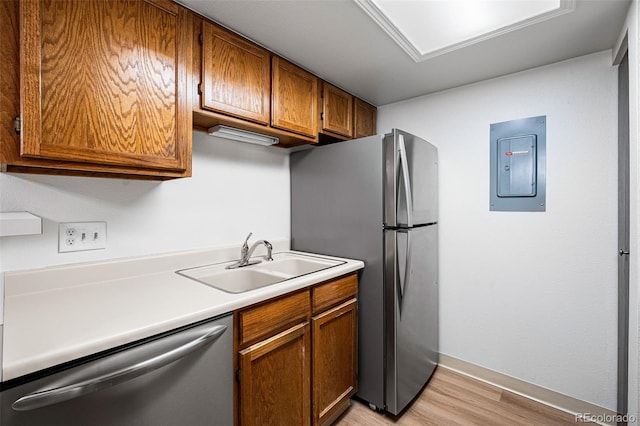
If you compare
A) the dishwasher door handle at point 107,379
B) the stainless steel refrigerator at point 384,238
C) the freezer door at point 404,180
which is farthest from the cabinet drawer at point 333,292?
the dishwasher door handle at point 107,379

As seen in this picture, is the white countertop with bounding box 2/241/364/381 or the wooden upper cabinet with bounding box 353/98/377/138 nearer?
the white countertop with bounding box 2/241/364/381

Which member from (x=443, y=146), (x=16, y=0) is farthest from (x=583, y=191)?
(x=16, y=0)

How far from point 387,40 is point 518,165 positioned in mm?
1202

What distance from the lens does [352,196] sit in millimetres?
1833

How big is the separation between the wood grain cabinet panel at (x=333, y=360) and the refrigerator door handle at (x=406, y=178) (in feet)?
2.04

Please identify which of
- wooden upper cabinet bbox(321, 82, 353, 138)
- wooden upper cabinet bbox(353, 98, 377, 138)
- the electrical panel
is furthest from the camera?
wooden upper cabinet bbox(353, 98, 377, 138)

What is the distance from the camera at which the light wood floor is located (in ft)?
5.51

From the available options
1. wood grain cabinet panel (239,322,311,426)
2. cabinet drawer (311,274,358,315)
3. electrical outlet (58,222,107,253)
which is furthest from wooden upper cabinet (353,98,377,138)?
electrical outlet (58,222,107,253)

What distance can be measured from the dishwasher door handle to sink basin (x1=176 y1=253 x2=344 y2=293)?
420 millimetres

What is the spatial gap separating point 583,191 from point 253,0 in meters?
2.11

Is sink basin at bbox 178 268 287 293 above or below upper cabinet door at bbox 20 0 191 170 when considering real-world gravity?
below

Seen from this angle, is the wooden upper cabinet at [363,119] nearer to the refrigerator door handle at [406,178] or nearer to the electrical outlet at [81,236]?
the refrigerator door handle at [406,178]

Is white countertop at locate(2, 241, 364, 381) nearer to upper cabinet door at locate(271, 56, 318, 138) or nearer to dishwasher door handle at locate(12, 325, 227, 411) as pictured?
dishwasher door handle at locate(12, 325, 227, 411)

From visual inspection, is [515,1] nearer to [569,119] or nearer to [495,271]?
[569,119]
